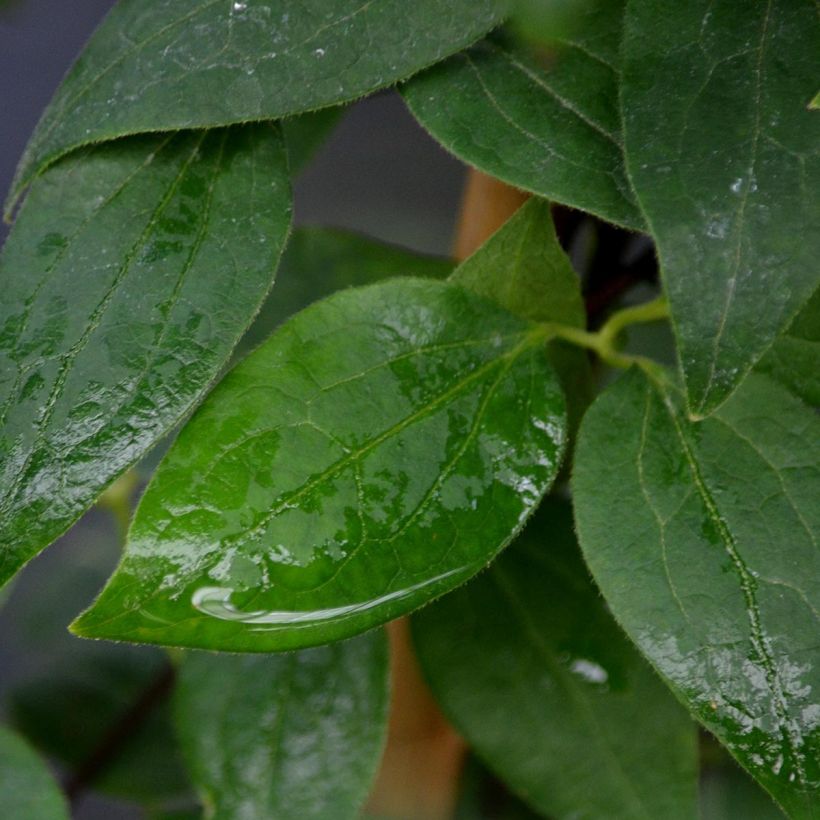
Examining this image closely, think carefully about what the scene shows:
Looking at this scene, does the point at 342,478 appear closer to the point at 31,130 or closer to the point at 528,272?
the point at 528,272

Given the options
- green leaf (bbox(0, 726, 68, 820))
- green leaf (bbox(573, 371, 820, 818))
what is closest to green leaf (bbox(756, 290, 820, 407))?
green leaf (bbox(573, 371, 820, 818))

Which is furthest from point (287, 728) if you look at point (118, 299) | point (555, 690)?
point (118, 299)

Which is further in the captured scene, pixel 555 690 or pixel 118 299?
pixel 555 690

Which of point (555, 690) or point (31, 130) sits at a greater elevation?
point (31, 130)

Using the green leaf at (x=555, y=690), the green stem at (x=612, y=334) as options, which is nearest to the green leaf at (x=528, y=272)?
the green stem at (x=612, y=334)

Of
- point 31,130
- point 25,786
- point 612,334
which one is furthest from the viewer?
point 31,130

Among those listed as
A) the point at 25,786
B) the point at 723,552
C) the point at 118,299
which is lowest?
the point at 25,786

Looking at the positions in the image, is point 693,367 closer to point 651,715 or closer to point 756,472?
point 756,472

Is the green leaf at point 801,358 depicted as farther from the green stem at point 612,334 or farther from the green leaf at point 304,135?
the green leaf at point 304,135
